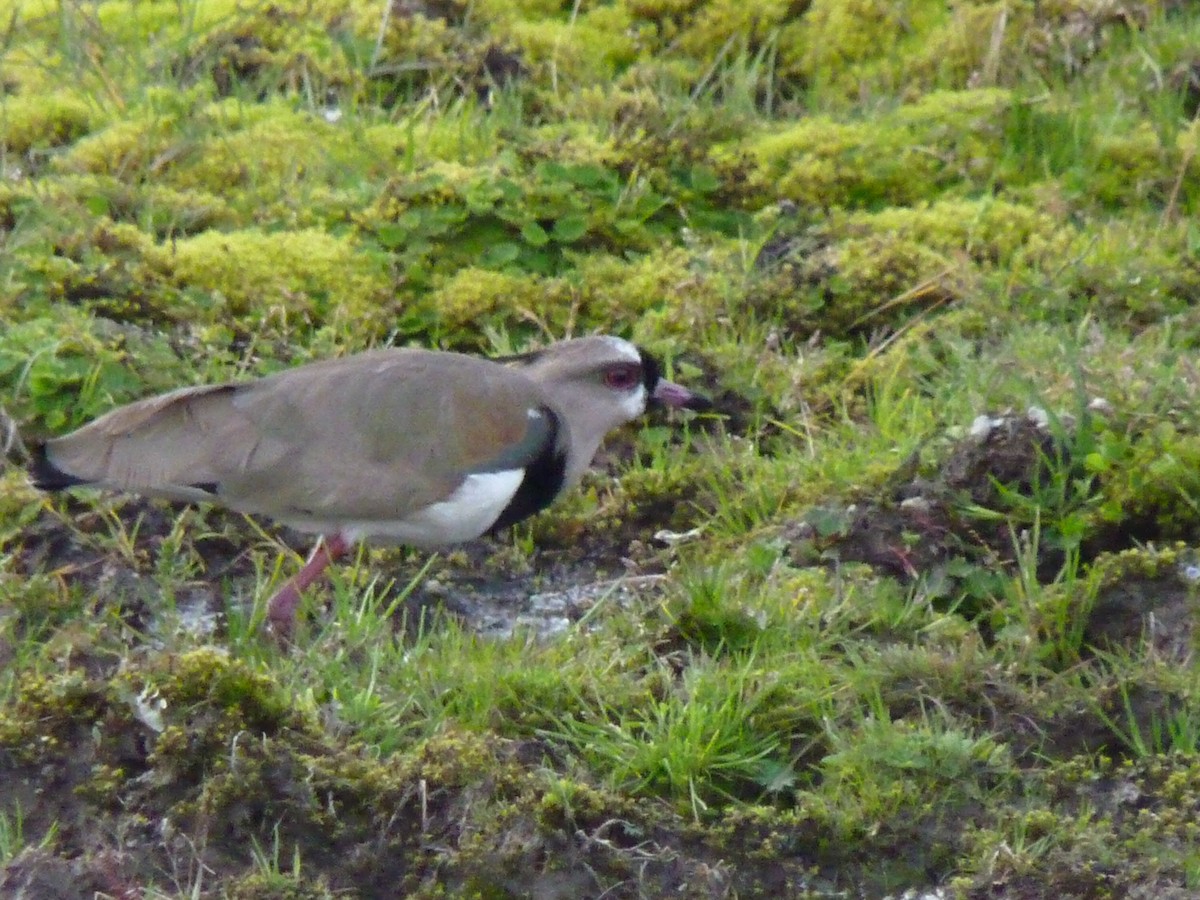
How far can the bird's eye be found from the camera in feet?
18.7

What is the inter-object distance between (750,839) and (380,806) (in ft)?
2.79

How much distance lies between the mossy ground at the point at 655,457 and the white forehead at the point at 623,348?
348mm

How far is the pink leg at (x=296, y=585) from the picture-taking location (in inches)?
189

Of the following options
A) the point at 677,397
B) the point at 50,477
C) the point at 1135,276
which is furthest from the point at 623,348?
the point at 1135,276

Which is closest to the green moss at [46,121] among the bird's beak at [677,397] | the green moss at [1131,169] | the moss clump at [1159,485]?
the bird's beak at [677,397]

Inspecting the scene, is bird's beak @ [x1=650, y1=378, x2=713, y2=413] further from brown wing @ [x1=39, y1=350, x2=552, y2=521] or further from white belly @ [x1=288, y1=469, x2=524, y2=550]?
white belly @ [x1=288, y1=469, x2=524, y2=550]

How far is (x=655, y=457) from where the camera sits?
5.83 metres

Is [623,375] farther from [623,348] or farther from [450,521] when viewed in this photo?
[450,521]

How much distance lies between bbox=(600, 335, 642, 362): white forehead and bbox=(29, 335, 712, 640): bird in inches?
14.4

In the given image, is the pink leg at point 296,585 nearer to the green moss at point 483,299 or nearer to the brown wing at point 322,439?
the brown wing at point 322,439

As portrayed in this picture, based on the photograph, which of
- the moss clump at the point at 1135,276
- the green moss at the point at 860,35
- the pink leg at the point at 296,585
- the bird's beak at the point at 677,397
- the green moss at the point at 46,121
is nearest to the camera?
the pink leg at the point at 296,585

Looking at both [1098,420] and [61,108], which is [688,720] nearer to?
[1098,420]

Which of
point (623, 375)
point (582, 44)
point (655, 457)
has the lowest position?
point (655, 457)

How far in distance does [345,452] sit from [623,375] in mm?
1006
